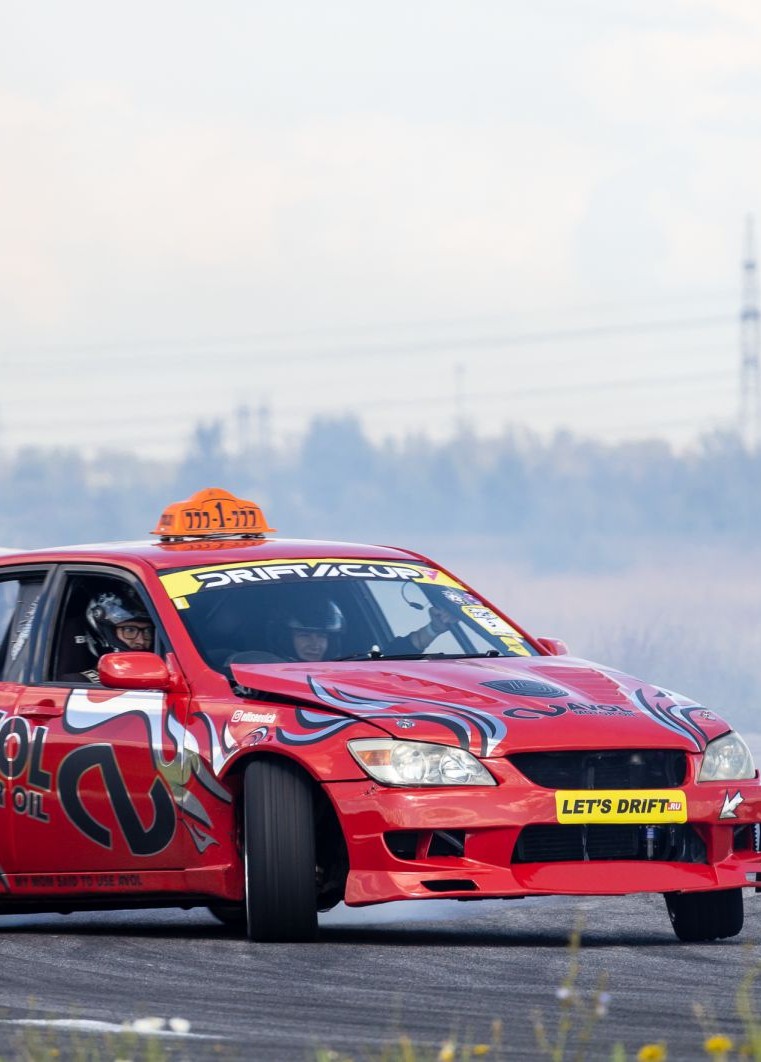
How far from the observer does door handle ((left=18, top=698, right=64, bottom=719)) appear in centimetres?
910

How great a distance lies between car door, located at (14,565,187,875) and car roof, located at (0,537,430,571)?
0.15 m

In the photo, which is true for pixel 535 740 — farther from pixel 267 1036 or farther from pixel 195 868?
pixel 267 1036

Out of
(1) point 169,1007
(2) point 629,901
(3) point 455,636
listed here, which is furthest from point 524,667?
(1) point 169,1007

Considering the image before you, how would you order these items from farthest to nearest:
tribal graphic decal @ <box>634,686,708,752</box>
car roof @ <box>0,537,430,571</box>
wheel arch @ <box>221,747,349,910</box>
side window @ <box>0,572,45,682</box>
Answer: side window @ <box>0,572,45,682</box> < car roof @ <box>0,537,430,571</box> < tribal graphic decal @ <box>634,686,708,752</box> < wheel arch @ <box>221,747,349,910</box>

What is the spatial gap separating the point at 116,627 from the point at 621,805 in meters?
2.38

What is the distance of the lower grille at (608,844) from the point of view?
26.4ft

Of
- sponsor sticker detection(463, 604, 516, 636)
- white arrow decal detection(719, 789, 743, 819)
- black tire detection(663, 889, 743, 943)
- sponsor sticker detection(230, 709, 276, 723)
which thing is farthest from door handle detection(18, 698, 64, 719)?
white arrow decal detection(719, 789, 743, 819)

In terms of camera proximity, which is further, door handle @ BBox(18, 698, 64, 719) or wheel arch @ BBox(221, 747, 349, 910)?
door handle @ BBox(18, 698, 64, 719)

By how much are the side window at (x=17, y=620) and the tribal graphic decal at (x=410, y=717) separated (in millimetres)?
1844

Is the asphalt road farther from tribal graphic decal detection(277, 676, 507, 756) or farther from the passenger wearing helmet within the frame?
the passenger wearing helmet

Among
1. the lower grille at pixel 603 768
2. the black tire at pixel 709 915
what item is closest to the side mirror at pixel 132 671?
the lower grille at pixel 603 768

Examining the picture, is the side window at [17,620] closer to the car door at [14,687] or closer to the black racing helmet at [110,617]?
the car door at [14,687]

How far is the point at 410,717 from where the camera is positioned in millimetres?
8070

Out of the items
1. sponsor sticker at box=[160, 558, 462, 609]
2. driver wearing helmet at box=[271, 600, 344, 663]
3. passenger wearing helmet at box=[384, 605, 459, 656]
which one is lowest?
passenger wearing helmet at box=[384, 605, 459, 656]
